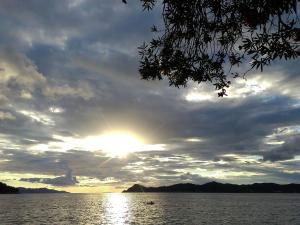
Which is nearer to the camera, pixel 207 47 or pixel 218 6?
pixel 218 6

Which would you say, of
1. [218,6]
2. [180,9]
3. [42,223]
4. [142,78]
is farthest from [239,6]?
[42,223]

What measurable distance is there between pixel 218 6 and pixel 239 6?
74 centimetres

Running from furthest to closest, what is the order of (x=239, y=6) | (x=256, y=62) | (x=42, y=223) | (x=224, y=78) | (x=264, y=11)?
(x=42, y=223), (x=224, y=78), (x=239, y=6), (x=264, y=11), (x=256, y=62)

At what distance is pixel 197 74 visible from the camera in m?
13.8

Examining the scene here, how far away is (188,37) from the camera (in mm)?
13336

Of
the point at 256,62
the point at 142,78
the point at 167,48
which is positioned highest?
the point at 167,48

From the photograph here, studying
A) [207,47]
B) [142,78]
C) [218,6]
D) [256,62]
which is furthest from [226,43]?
[256,62]

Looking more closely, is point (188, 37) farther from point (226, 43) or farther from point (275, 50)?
point (275, 50)

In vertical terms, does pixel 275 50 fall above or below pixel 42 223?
below

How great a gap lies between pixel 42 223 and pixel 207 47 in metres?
99.4

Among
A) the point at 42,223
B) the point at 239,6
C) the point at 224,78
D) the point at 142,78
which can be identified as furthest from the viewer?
the point at 42,223

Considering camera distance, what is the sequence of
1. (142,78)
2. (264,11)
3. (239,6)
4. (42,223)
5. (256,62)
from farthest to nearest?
(42,223), (142,78), (239,6), (264,11), (256,62)

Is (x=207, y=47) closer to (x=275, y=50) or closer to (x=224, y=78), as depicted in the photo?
(x=224, y=78)

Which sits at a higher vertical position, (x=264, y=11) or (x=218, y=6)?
(x=218, y=6)
